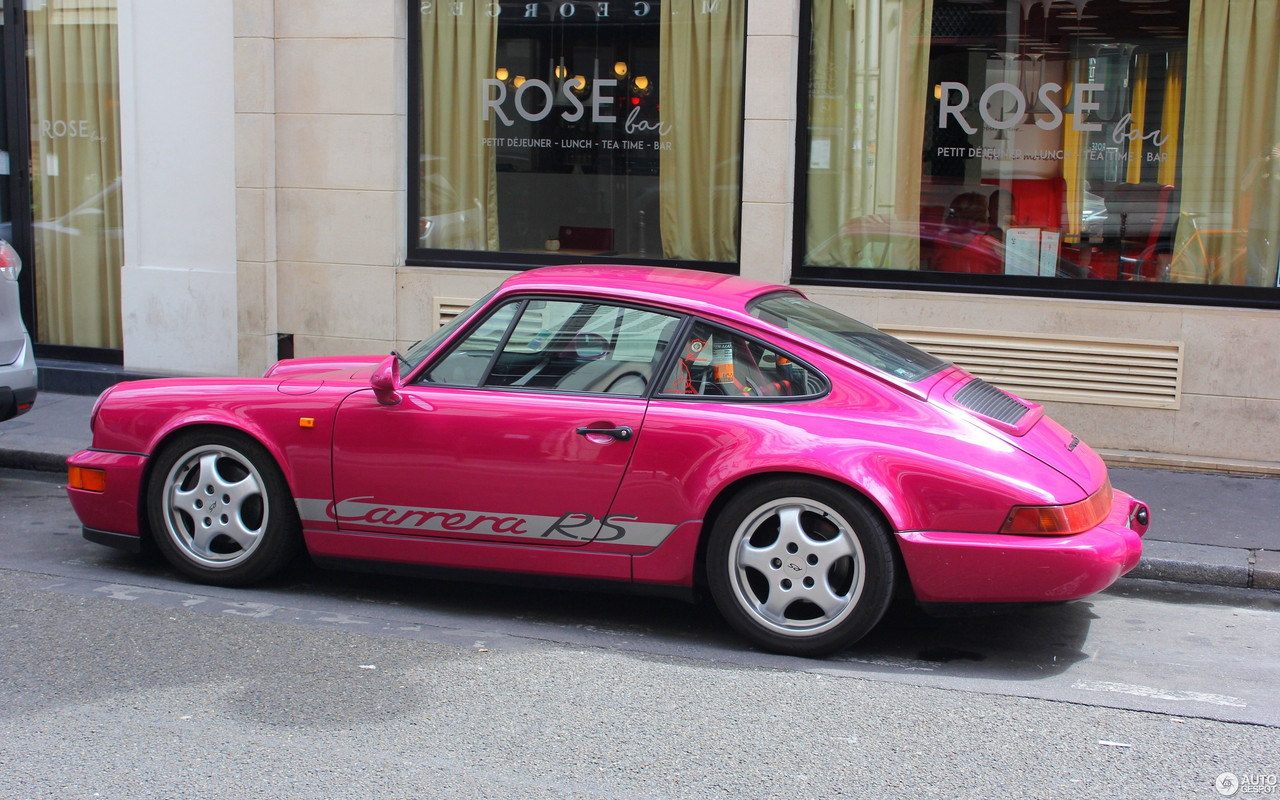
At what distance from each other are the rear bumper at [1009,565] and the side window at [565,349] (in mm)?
1257

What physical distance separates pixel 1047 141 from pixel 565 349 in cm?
499

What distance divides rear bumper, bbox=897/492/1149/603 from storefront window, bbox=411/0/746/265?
16.6 feet

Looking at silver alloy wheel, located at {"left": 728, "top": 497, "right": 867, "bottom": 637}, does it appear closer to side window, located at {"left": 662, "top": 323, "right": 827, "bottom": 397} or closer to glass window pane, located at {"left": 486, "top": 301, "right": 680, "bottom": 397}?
side window, located at {"left": 662, "top": 323, "right": 827, "bottom": 397}

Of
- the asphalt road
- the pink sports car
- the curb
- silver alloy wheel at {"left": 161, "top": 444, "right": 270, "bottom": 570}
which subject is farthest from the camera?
the curb

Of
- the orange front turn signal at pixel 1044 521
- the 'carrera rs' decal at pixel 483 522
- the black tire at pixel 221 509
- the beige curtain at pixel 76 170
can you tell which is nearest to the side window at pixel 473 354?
the 'carrera rs' decal at pixel 483 522

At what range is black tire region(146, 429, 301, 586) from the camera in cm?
521

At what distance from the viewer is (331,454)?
5059mm

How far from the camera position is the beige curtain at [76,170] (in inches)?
409

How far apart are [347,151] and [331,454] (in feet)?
16.6

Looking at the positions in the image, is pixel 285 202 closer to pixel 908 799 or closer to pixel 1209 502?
pixel 1209 502

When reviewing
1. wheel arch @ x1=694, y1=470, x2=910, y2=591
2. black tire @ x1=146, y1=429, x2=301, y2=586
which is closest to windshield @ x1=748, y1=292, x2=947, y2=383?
wheel arch @ x1=694, y1=470, x2=910, y2=591

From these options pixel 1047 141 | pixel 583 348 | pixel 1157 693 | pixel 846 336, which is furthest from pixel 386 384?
pixel 1047 141

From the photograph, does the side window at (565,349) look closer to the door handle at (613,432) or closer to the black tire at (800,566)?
the door handle at (613,432)

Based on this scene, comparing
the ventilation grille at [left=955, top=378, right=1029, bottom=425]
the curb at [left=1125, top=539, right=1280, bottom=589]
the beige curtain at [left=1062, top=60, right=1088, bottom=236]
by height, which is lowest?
the curb at [left=1125, top=539, right=1280, bottom=589]
